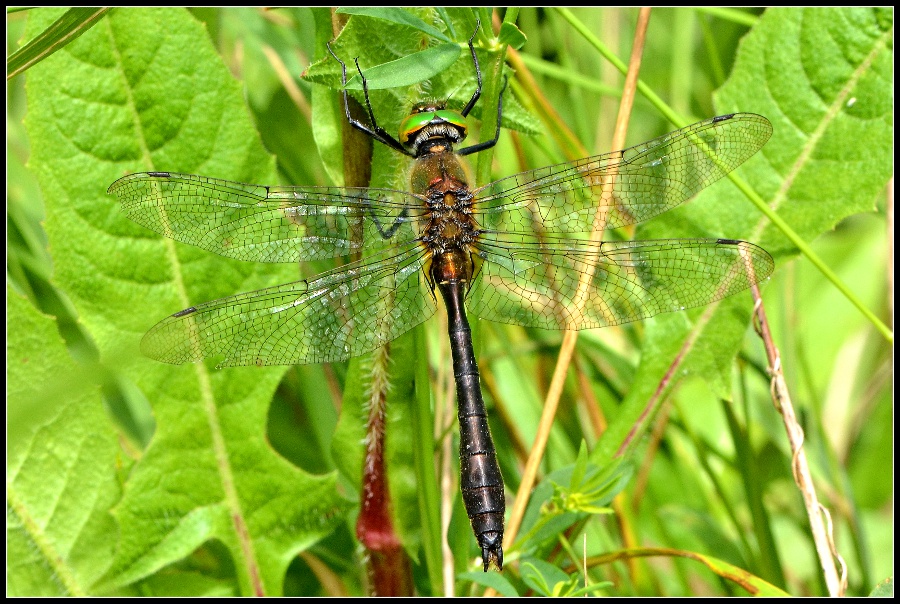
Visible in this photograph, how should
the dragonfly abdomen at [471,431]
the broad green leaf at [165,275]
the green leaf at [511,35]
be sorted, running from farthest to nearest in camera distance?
the broad green leaf at [165,275] < the dragonfly abdomen at [471,431] < the green leaf at [511,35]

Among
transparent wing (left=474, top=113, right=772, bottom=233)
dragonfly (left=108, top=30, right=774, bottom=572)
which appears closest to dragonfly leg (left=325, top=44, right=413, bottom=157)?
dragonfly (left=108, top=30, right=774, bottom=572)

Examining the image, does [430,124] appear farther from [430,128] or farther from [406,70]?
[406,70]

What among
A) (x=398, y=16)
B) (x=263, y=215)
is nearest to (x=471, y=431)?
(x=263, y=215)

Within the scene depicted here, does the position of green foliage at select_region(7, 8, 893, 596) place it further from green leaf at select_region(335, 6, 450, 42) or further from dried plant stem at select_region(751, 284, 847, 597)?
dried plant stem at select_region(751, 284, 847, 597)

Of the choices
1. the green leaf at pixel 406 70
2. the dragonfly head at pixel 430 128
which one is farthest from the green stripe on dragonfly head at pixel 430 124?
the green leaf at pixel 406 70

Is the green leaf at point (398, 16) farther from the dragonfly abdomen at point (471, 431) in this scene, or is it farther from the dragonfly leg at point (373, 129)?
the dragonfly abdomen at point (471, 431)

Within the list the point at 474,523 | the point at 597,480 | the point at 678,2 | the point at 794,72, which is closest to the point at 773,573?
the point at 597,480
